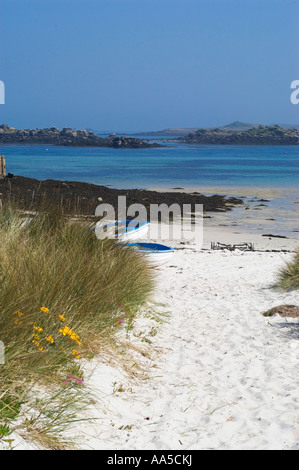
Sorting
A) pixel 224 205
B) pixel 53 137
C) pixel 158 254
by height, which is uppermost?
pixel 53 137

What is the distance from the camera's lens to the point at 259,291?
32.6ft

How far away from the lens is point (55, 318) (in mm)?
4922

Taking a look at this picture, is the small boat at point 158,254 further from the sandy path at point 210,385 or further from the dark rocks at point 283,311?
the dark rocks at point 283,311

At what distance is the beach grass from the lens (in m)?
3.89

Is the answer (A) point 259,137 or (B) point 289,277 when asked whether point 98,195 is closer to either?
(B) point 289,277

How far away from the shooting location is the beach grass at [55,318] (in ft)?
12.8

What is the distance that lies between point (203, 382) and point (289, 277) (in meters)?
5.01

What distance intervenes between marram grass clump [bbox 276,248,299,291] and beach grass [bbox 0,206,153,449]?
10.4 ft

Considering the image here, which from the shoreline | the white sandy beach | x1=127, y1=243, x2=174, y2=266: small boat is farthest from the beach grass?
the shoreline

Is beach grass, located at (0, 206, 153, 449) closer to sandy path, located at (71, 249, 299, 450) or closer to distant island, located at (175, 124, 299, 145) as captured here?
sandy path, located at (71, 249, 299, 450)

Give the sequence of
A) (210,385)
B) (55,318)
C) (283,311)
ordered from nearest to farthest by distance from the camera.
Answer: (55,318) → (210,385) → (283,311)

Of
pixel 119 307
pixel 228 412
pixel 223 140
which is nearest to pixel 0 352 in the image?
pixel 228 412

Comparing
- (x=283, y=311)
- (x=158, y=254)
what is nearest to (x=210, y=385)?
(x=283, y=311)

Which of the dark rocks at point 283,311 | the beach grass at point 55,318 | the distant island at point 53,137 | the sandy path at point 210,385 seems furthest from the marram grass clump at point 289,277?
the distant island at point 53,137
